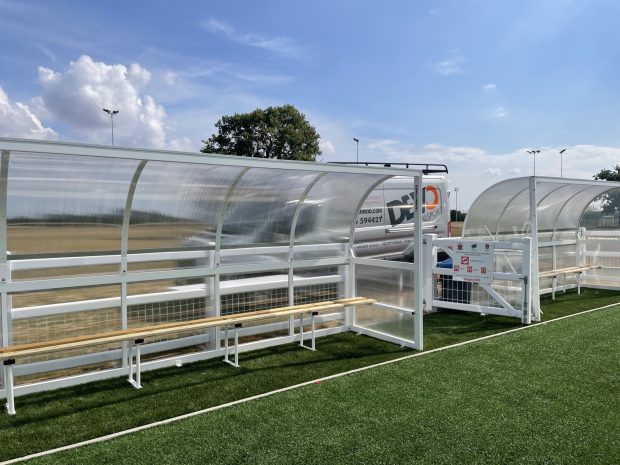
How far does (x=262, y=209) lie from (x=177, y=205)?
1189 mm

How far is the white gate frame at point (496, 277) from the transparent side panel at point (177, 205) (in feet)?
14.3

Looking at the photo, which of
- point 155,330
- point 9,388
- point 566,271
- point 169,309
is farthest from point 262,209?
point 566,271

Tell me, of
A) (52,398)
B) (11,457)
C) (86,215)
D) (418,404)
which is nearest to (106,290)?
(86,215)

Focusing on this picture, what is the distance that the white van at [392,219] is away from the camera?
37.1 ft

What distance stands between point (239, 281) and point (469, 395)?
313cm

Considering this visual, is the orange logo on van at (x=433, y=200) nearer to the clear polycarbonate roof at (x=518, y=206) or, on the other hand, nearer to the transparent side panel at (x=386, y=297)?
the clear polycarbonate roof at (x=518, y=206)

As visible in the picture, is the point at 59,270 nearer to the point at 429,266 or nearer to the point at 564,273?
the point at 429,266

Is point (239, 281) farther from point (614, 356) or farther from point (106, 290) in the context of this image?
point (614, 356)

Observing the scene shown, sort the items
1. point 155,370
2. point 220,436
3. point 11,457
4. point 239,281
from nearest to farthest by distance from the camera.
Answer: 1. point 11,457
2. point 220,436
3. point 155,370
4. point 239,281

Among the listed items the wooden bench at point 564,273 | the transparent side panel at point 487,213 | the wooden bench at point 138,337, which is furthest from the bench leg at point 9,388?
the wooden bench at point 564,273

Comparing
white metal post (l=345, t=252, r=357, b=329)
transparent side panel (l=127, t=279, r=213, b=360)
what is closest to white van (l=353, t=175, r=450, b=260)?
white metal post (l=345, t=252, r=357, b=329)

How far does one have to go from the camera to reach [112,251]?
5.51m

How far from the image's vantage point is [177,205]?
5.81 meters

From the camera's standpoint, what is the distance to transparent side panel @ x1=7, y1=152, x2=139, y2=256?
15.3 ft
